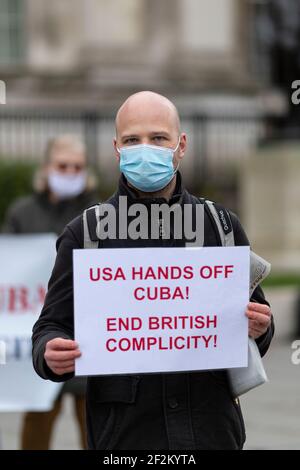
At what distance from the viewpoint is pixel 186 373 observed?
13.2 ft

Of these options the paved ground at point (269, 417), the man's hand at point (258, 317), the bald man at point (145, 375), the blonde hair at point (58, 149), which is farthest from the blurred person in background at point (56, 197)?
the man's hand at point (258, 317)

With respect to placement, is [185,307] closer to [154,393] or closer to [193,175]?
[154,393]

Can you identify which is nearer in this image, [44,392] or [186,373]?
[186,373]

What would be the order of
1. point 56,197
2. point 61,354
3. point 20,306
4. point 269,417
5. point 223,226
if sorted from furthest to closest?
1. point 269,417
2. point 20,306
3. point 56,197
4. point 223,226
5. point 61,354

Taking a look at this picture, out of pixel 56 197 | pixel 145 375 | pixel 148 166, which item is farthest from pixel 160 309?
pixel 56 197

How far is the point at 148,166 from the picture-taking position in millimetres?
3951

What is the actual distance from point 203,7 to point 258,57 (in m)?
3.17

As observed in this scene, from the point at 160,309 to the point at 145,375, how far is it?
216 mm

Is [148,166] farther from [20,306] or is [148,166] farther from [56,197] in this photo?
[20,306]

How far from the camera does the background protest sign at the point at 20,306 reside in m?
7.45

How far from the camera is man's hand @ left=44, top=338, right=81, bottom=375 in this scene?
12.7ft

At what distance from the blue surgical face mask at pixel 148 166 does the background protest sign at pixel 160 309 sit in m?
0.22
